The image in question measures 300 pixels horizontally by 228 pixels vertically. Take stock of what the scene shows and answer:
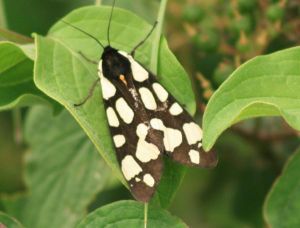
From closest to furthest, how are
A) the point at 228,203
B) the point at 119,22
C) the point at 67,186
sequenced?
the point at 119,22 < the point at 67,186 < the point at 228,203

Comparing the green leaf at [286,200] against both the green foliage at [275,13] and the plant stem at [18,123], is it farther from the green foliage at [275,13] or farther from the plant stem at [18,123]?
the plant stem at [18,123]

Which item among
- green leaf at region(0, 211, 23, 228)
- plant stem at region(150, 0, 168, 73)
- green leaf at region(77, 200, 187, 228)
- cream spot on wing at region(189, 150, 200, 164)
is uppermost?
plant stem at region(150, 0, 168, 73)

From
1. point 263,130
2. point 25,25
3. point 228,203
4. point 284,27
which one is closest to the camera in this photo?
point 284,27

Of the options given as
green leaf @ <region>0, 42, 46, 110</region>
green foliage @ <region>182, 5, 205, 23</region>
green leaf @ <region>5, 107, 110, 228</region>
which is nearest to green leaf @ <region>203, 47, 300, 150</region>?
green leaf @ <region>0, 42, 46, 110</region>

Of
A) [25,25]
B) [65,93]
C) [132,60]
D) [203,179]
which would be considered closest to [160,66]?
[132,60]

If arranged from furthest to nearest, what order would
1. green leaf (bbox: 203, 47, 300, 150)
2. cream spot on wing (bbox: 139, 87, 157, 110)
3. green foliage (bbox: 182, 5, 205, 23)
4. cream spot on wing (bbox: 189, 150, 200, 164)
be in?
green foliage (bbox: 182, 5, 205, 23) → cream spot on wing (bbox: 139, 87, 157, 110) → cream spot on wing (bbox: 189, 150, 200, 164) → green leaf (bbox: 203, 47, 300, 150)

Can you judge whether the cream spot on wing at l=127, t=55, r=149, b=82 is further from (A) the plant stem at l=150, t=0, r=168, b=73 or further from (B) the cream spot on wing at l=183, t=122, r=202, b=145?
(B) the cream spot on wing at l=183, t=122, r=202, b=145

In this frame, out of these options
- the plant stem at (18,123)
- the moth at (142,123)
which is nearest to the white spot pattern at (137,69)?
the moth at (142,123)

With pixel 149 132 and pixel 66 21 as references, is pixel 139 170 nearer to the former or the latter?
pixel 149 132

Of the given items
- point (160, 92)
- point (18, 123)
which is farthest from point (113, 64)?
point (18, 123)
